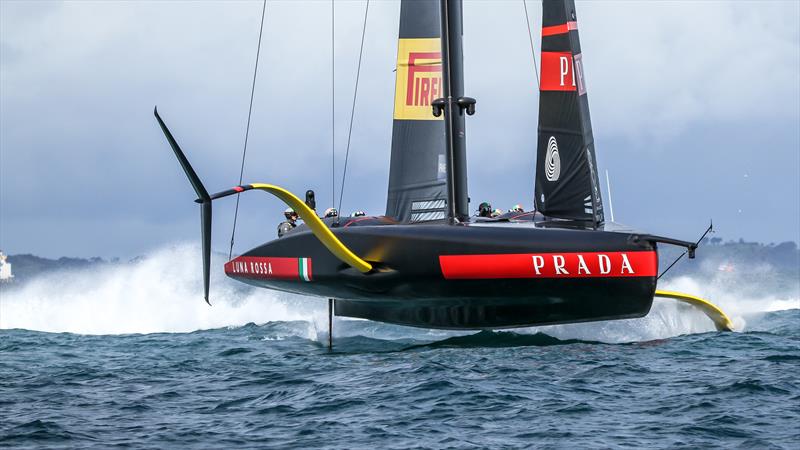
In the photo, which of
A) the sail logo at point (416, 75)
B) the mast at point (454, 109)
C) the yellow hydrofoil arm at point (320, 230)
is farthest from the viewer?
the sail logo at point (416, 75)

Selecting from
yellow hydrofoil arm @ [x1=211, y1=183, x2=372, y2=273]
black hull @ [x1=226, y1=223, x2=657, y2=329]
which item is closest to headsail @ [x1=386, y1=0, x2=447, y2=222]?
black hull @ [x1=226, y1=223, x2=657, y2=329]

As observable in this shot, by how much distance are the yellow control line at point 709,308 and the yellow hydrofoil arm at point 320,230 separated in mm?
4072

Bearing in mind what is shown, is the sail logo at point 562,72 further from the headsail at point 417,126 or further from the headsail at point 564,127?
the headsail at point 417,126

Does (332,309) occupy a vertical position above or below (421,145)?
below

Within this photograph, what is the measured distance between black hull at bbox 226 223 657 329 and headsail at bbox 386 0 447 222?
2.05m

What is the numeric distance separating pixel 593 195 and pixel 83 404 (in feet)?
20.3

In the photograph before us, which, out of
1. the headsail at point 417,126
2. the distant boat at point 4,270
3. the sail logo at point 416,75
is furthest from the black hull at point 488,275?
the distant boat at point 4,270

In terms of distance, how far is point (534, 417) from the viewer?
750 cm

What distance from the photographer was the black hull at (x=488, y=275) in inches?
420

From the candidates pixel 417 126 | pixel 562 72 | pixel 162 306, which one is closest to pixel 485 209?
pixel 417 126

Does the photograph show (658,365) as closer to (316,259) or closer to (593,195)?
(593,195)

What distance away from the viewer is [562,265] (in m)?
10.6

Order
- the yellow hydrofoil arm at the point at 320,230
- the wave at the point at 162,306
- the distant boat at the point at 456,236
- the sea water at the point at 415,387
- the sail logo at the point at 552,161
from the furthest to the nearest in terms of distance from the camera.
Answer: the wave at the point at 162,306 < the sail logo at the point at 552,161 < the yellow hydrofoil arm at the point at 320,230 < the distant boat at the point at 456,236 < the sea water at the point at 415,387

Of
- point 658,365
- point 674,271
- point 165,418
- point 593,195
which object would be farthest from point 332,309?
point 674,271
